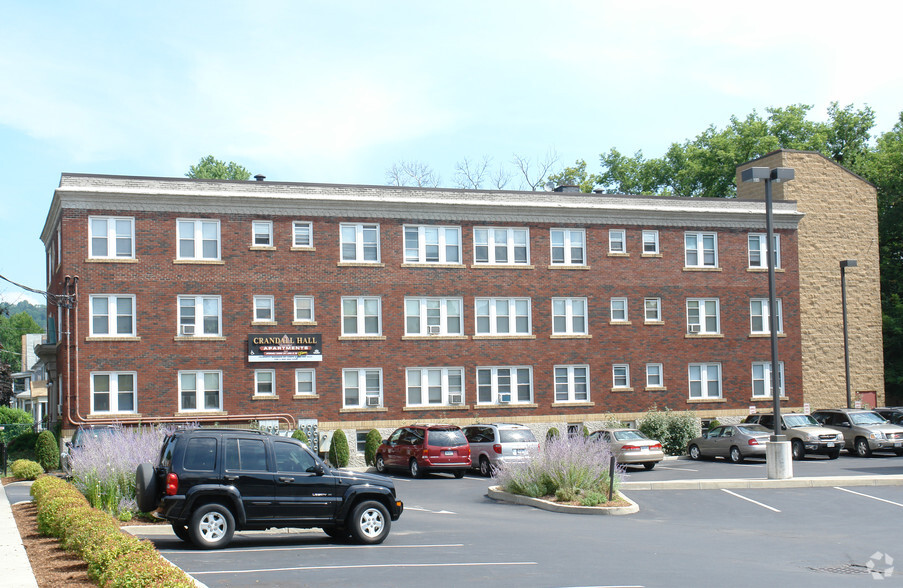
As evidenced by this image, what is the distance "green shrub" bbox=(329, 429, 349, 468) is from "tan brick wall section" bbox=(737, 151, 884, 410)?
23133 millimetres

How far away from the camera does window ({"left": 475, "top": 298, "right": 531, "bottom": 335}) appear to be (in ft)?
134

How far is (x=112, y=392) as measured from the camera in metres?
36.0

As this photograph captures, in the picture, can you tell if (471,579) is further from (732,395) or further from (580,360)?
(732,395)

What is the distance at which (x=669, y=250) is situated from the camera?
142ft

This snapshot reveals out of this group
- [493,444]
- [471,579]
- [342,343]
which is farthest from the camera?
[342,343]

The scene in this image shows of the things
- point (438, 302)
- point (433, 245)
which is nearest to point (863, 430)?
point (438, 302)

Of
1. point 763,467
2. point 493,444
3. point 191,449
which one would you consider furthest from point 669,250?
point 191,449

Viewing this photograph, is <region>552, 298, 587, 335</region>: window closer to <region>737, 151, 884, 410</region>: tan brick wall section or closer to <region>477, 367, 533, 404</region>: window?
<region>477, 367, 533, 404</region>: window

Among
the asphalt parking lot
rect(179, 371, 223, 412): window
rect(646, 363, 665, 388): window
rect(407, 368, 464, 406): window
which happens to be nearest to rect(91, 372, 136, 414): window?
rect(179, 371, 223, 412): window

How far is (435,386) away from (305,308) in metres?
6.41

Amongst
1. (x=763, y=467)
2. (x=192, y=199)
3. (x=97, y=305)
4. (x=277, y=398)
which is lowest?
(x=763, y=467)

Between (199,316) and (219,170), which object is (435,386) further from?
(219,170)

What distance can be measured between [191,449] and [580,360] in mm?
28426

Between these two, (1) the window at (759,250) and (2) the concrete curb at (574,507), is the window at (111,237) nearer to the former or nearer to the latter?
(2) the concrete curb at (574,507)
